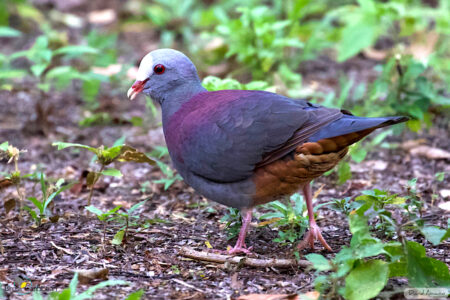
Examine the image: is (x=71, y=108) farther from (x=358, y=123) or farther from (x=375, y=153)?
(x=358, y=123)

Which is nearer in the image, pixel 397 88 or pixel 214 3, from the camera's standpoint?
pixel 397 88

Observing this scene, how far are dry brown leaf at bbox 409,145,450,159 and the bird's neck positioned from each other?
234cm

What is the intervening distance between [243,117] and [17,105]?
13.2 ft

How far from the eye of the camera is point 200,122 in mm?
3549

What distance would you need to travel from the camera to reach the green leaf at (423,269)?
2.97m

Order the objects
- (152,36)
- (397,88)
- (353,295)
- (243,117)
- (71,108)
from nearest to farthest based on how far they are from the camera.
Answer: (353,295) → (243,117) → (397,88) → (71,108) → (152,36)

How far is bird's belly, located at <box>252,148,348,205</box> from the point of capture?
3346 millimetres

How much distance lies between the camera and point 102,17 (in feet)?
28.7

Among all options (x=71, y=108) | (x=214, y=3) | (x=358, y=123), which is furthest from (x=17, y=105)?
(x=358, y=123)

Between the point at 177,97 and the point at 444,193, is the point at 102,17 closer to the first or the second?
the point at 177,97

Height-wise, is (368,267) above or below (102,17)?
below

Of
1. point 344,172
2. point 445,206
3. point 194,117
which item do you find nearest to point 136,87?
point 194,117

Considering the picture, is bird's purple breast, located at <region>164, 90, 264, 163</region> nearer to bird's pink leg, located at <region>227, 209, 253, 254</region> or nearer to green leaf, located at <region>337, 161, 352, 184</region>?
bird's pink leg, located at <region>227, 209, 253, 254</region>

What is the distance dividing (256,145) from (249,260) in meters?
0.65
